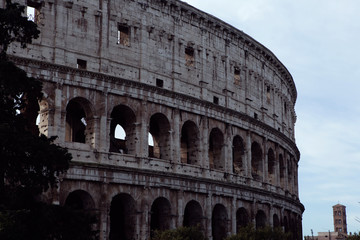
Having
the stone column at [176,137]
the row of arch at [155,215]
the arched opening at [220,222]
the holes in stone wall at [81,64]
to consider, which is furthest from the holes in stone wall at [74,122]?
the arched opening at [220,222]

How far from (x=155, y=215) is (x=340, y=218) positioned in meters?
102

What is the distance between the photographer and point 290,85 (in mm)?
53125

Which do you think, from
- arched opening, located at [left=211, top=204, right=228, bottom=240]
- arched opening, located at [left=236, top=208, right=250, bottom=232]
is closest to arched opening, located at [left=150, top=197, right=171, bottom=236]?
arched opening, located at [left=211, top=204, right=228, bottom=240]

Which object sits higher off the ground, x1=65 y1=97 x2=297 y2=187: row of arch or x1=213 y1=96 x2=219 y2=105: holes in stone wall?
x1=213 y1=96 x2=219 y2=105: holes in stone wall

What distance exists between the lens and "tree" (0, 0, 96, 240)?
774 inches

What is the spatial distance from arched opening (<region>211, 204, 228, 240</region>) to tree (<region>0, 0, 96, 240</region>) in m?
17.9

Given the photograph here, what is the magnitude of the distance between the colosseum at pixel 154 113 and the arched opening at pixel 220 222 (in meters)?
0.07

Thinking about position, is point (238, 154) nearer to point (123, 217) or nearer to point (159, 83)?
Answer: point (159, 83)

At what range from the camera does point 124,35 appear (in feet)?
115

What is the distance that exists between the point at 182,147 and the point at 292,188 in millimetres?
13859

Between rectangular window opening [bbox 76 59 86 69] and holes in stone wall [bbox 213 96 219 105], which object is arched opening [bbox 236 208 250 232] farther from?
rectangular window opening [bbox 76 59 86 69]

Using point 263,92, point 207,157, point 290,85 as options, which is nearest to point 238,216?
point 207,157

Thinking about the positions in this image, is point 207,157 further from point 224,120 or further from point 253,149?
point 253,149

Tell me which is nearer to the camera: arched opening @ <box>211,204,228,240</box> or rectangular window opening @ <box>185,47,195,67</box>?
arched opening @ <box>211,204,228,240</box>
